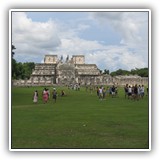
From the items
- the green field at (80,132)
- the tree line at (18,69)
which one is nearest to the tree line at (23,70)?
the tree line at (18,69)

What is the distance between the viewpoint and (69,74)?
9944cm

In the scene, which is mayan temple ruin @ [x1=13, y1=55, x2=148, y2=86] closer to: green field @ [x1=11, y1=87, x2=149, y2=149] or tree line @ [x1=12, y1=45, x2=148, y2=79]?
tree line @ [x1=12, y1=45, x2=148, y2=79]

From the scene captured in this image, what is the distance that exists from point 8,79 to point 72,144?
8.80 feet

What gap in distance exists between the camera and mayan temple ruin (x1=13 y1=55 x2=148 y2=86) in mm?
94812

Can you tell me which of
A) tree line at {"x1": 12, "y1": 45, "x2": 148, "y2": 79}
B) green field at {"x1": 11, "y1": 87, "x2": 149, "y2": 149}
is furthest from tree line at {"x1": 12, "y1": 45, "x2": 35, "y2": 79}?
green field at {"x1": 11, "y1": 87, "x2": 149, "y2": 149}

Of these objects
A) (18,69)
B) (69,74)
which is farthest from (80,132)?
(69,74)

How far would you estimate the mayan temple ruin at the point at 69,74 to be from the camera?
9481cm

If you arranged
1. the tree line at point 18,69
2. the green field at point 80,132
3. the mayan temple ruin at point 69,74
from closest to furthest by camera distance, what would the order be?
the green field at point 80,132, the tree line at point 18,69, the mayan temple ruin at point 69,74

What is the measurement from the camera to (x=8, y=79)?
10.7 m

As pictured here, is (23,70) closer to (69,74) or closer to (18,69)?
(18,69)

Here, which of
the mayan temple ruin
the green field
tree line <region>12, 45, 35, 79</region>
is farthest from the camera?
the mayan temple ruin

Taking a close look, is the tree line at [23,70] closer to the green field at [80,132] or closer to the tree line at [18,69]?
the tree line at [18,69]
